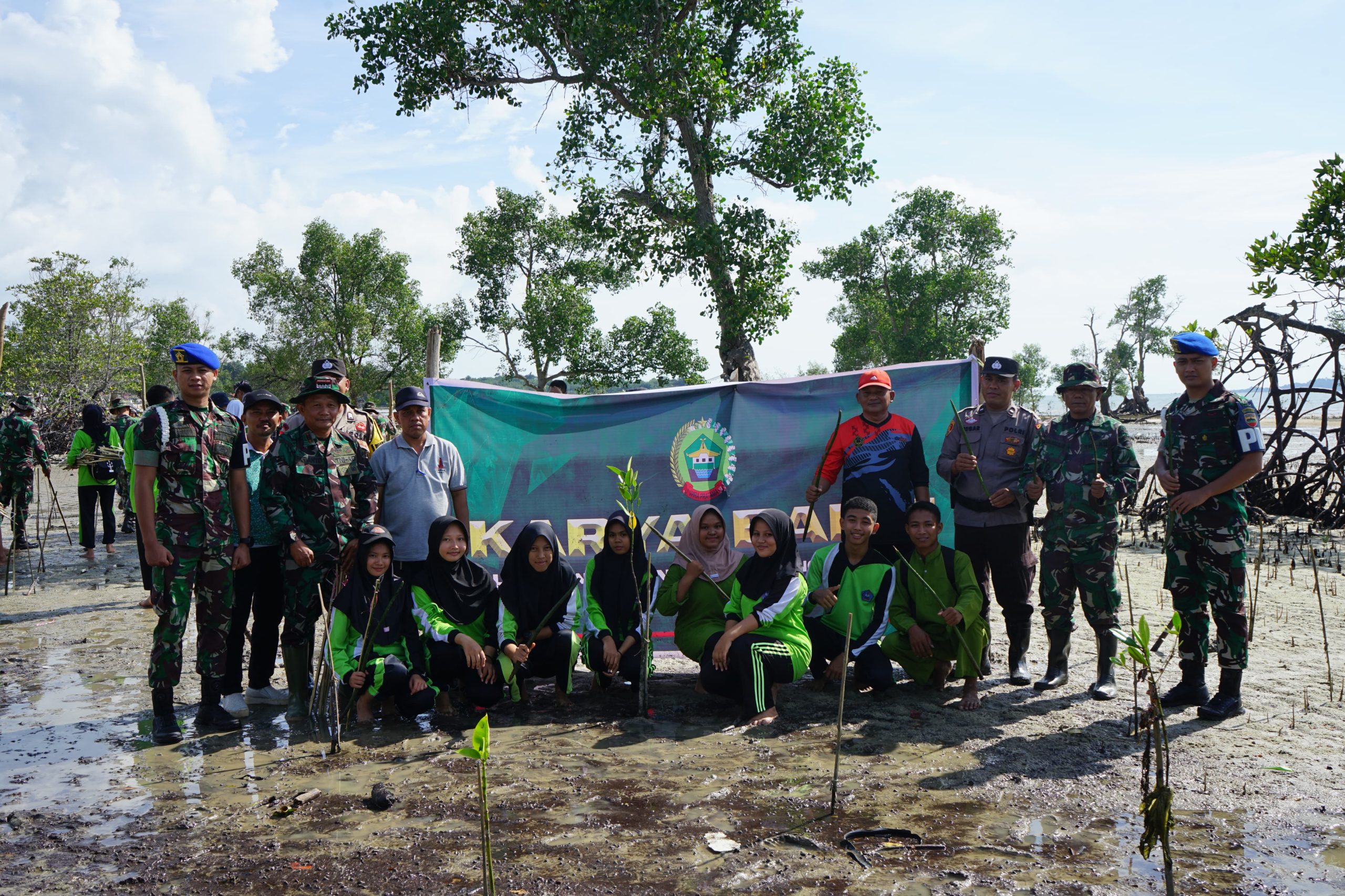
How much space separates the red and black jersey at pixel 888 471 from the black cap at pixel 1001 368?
1.78 ft

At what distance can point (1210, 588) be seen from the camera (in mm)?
4711

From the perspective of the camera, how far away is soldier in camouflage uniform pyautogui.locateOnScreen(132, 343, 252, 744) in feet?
14.8

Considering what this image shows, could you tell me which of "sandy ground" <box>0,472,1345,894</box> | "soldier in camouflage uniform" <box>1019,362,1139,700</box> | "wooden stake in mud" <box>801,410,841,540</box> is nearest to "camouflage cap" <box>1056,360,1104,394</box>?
"soldier in camouflage uniform" <box>1019,362,1139,700</box>

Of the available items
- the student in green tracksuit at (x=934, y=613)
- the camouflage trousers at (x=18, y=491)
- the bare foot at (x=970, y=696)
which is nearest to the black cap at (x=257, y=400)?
the student in green tracksuit at (x=934, y=613)

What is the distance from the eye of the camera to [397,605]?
16.4ft

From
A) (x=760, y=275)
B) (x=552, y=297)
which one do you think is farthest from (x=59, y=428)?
A: (x=760, y=275)

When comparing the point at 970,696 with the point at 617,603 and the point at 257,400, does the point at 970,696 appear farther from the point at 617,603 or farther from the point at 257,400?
the point at 257,400

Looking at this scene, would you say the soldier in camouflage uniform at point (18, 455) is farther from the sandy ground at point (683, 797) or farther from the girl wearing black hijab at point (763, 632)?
the girl wearing black hijab at point (763, 632)

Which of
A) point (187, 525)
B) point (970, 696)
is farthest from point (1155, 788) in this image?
point (187, 525)

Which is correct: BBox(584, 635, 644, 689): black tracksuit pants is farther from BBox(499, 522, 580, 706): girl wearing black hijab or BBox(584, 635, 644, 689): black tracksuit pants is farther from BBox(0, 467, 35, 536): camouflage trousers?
BBox(0, 467, 35, 536): camouflage trousers

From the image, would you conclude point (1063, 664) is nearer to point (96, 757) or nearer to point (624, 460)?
point (624, 460)

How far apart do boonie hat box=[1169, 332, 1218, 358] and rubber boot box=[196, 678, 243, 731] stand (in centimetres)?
525

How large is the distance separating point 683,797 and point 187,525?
9.19 feet

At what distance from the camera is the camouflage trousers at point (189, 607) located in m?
4.53
